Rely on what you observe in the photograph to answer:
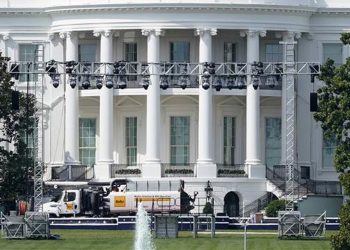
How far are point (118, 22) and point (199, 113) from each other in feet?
22.4

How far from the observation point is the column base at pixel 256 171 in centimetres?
17500

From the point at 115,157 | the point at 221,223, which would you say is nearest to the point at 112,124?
the point at 115,157

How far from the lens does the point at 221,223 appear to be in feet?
518

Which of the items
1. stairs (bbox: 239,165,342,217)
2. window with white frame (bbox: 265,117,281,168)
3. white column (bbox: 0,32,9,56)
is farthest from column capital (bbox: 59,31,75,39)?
stairs (bbox: 239,165,342,217)

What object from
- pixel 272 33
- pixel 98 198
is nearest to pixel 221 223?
pixel 98 198

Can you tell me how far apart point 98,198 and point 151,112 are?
9332mm

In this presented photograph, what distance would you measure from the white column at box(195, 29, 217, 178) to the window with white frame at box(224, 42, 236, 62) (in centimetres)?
286

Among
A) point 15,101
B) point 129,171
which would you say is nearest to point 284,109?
point 129,171

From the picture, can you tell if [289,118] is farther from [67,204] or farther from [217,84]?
[67,204]

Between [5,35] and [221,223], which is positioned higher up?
[5,35]

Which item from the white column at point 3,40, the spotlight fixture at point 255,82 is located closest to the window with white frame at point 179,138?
the white column at point 3,40

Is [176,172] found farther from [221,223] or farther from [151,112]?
[221,223]

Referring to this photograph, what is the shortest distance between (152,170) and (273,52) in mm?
10252

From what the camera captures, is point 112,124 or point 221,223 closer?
point 221,223
